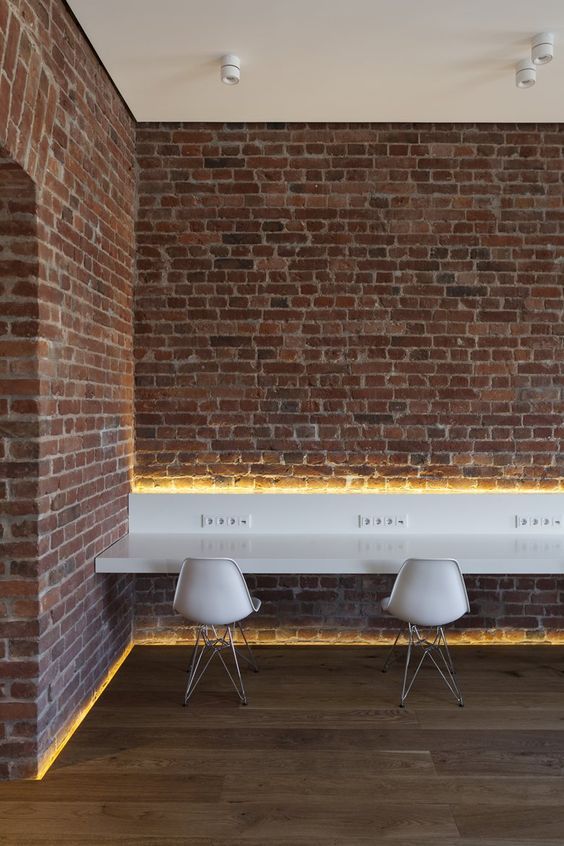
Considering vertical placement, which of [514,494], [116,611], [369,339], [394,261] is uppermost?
[394,261]

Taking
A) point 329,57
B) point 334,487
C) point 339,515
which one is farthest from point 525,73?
point 339,515

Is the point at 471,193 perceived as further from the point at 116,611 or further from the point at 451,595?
the point at 116,611

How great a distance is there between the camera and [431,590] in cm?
321

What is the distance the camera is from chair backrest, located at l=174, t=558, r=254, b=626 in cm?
317

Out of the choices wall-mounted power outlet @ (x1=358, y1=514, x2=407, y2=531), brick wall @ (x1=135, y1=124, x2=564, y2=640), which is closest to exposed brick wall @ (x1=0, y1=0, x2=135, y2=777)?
brick wall @ (x1=135, y1=124, x2=564, y2=640)

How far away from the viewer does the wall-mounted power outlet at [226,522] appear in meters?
4.02

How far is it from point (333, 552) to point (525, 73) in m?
2.74

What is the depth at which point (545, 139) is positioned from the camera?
13.5 ft

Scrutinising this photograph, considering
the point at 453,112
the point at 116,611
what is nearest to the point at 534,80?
the point at 453,112

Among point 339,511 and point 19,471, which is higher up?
point 19,471

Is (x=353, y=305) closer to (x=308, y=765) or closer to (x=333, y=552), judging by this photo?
(x=333, y=552)

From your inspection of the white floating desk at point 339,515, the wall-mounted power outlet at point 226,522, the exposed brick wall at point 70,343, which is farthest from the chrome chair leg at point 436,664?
the exposed brick wall at point 70,343

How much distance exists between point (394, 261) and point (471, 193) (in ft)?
2.19

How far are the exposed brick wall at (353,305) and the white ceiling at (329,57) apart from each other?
10.3 inches
